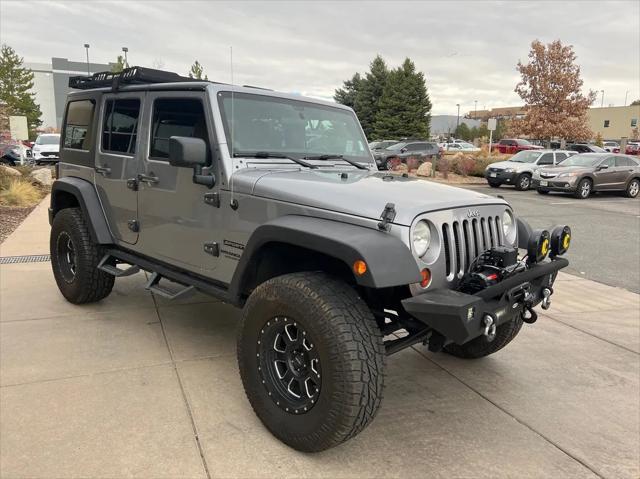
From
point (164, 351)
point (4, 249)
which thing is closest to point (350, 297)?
point (164, 351)

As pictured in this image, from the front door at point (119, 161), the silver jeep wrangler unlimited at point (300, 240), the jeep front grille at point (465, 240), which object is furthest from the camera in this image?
the front door at point (119, 161)

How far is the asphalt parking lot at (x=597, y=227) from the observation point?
7170 millimetres

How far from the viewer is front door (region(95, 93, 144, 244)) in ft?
13.0

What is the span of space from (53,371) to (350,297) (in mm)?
2269

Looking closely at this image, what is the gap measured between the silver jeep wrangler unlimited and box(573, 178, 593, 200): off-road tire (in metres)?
15.2

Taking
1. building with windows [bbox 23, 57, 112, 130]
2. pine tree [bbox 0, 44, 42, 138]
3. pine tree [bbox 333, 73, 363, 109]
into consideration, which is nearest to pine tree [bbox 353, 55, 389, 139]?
pine tree [bbox 333, 73, 363, 109]

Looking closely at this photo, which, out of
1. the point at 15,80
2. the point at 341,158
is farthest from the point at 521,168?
the point at 15,80

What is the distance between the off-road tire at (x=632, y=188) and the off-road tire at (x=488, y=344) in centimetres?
1726

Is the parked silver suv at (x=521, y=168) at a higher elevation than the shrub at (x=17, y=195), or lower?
higher

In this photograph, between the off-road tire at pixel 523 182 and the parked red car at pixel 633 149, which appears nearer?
the off-road tire at pixel 523 182

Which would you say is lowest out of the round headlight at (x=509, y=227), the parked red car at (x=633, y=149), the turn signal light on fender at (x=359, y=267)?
the turn signal light on fender at (x=359, y=267)

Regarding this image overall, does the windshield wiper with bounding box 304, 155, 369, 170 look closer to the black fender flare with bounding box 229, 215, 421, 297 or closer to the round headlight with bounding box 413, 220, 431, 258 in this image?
the black fender flare with bounding box 229, 215, 421, 297

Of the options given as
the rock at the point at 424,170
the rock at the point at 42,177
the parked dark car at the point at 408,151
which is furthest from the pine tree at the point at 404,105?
the rock at the point at 42,177

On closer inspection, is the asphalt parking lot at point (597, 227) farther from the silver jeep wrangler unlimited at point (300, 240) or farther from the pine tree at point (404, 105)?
the pine tree at point (404, 105)
